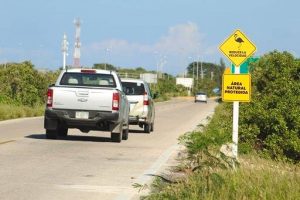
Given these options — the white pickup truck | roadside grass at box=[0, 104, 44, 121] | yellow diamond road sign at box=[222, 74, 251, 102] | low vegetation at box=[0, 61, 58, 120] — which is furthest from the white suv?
low vegetation at box=[0, 61, 58, 120]

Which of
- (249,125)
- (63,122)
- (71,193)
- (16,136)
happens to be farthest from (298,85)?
(71,193)

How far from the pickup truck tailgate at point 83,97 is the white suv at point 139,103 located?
268 inches

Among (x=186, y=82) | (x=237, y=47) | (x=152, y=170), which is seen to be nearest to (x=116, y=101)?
(x=237, y=47)

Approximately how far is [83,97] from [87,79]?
1.61 meters

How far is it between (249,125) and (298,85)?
1873 mm

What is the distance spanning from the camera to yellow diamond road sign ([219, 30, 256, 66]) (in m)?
14.4

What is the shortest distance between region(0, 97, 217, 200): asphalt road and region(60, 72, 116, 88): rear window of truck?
65.8 inches

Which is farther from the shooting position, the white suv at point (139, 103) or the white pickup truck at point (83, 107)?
the white suv at point (139, 103)

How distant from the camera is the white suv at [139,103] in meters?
26.3

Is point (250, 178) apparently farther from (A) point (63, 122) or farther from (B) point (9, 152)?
(A) point (63, 122)

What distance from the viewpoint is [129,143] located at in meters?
20.5

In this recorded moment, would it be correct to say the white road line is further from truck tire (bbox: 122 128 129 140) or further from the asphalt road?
truck tire (bbox: 122 128 129 140)

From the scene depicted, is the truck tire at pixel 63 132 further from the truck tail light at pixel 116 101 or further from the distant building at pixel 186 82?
the distant building at pixel 186 82

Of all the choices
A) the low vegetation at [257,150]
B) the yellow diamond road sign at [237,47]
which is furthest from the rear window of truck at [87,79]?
the yellow diamond road sign at [237,47]
